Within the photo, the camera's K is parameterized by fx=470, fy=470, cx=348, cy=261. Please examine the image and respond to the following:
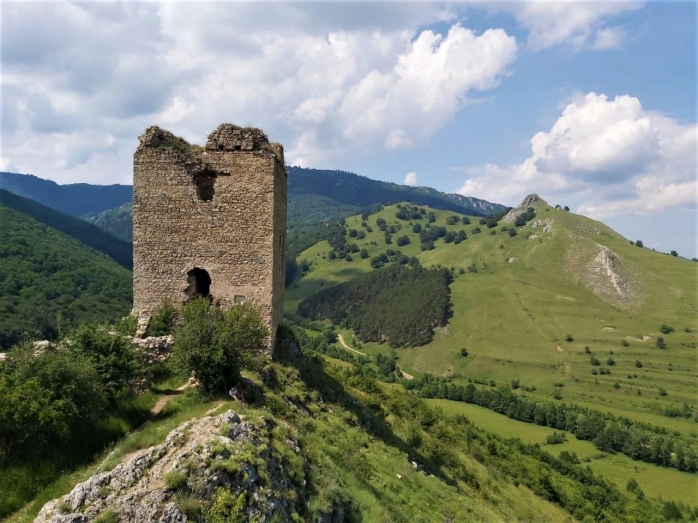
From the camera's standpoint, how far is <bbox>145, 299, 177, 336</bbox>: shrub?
16.3 m

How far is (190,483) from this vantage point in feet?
24.3

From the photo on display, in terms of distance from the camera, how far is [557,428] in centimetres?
9844

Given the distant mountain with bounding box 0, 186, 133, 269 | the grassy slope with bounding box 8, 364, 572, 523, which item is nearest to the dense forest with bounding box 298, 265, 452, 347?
the distant mountain with bounding box 0, 186, 133, 269

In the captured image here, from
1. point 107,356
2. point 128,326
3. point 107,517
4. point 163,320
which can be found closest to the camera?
point 107,517

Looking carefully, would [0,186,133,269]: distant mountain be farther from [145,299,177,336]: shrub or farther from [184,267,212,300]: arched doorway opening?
[145,299,177,336]: shrub

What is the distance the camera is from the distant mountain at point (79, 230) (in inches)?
6207

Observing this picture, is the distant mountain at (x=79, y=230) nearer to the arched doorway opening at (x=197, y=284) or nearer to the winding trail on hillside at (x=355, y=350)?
the winding trail on hillside at (x=355, y=350)

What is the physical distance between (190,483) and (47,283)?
9969 centimetres

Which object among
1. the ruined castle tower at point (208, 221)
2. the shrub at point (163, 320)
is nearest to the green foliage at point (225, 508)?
the ruined castle tower at point (208, 221)

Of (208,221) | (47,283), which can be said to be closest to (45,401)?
(208,221)

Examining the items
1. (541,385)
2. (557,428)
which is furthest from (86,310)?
(541,385)

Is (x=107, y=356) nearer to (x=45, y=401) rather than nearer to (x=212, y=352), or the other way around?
(x=212, y=352)

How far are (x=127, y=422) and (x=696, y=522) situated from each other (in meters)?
80.5

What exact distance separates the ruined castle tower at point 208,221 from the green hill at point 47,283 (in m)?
62.4
